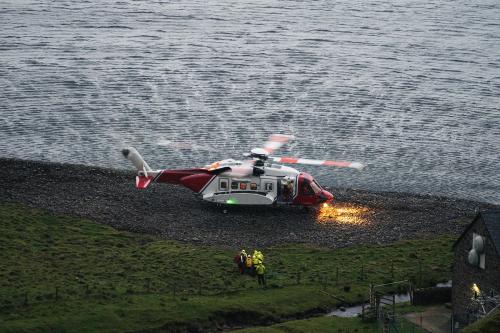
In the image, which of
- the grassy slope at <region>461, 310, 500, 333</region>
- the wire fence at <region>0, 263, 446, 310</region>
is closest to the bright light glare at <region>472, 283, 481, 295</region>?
the grassy slope at <region>461, 310, 500, 333</region>

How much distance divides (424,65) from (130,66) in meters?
45.8

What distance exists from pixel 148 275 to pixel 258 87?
77.5 metres

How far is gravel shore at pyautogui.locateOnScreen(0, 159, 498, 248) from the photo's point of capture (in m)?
77.8

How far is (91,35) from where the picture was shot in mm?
169250

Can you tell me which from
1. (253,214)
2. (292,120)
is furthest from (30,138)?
(253,214)

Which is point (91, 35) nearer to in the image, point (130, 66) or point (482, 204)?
point (130, 66)

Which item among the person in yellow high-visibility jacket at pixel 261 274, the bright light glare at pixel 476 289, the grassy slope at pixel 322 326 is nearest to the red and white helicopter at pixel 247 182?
the person in yellow high-visibility jacket at pixel 261 274

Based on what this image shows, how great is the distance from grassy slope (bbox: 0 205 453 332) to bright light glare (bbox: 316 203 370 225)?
643 cm

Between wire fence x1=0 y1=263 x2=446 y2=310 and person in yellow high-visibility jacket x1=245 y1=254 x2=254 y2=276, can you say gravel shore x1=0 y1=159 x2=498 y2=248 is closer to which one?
wire fence x1=0 y1=263 x2=446 y2=310

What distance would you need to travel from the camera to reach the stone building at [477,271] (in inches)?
2197

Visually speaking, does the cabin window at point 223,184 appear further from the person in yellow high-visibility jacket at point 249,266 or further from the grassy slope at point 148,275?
the person in yellow high-visibility jacket at point 249,266

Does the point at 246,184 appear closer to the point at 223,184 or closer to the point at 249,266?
the point at 223,184

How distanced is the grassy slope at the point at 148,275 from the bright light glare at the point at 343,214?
643 cm

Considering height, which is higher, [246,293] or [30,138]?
[246,293]
